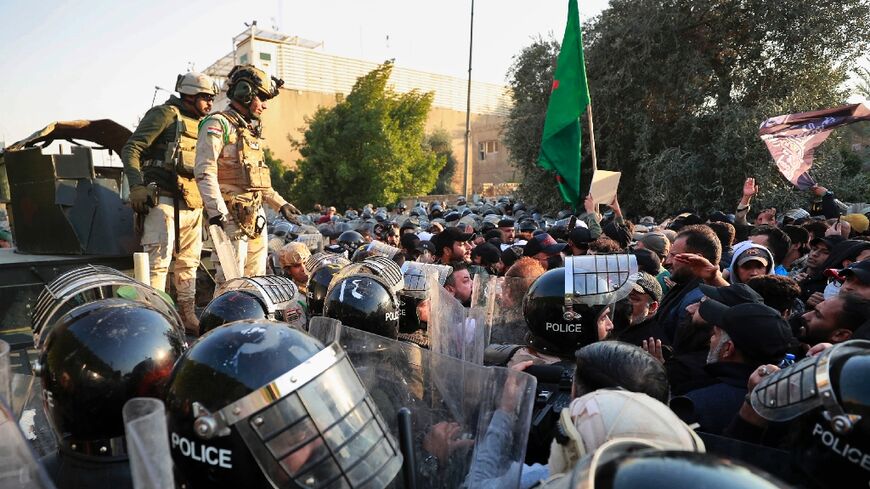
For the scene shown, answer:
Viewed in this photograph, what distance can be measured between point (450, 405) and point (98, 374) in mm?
1264

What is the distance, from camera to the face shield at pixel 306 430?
→ 1520mm

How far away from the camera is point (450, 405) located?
6.77 feet

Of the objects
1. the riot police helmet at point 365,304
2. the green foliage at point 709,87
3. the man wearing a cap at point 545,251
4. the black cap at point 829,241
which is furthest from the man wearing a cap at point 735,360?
the green foliage at point 709,87

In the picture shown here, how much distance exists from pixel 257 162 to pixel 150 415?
4.82 meters

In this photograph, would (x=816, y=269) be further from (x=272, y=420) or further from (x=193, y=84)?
(x=193, y=84)

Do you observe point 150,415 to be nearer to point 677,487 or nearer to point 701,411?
point 677,487

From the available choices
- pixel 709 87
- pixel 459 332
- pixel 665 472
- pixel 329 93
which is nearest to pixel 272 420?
pixel 665 472

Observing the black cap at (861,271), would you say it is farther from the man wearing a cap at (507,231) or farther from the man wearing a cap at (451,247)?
the man wearing a cap at (507,231)

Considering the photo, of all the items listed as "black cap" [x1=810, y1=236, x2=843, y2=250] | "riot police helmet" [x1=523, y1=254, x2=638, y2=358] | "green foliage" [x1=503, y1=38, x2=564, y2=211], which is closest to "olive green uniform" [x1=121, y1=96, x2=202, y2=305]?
"riot police helmet" [x1=523, y1=254, x2=638, y2=358]

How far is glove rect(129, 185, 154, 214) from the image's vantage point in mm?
5176

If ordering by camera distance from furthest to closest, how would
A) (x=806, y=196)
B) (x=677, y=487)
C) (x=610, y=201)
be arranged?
(x=806, y=196) < (x=610, y=201) < (x=677, y=487)

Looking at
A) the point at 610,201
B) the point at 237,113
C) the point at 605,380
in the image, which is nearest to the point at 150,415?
the point at 605,380

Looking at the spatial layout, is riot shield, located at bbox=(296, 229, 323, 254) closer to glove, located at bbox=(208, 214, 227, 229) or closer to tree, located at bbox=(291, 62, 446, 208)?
glove, located at bbox=(208, 214, 227, 229)

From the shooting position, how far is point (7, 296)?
529 cm
